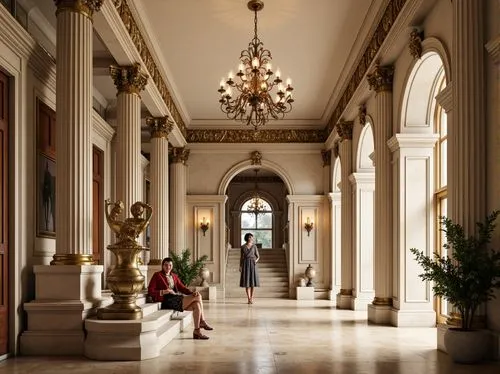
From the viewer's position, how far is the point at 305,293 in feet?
62.6

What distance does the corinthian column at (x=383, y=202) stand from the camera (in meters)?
11.3

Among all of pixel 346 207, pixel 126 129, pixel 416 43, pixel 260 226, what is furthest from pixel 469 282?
pixel 260 226

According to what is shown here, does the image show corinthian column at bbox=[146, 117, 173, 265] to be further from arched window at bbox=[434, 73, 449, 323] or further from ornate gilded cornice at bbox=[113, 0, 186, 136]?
arched window at bbox=[434, 73, 449, 323]

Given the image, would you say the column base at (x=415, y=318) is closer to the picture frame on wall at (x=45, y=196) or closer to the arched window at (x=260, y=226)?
the picture frame on wall at (x=45, y=196)

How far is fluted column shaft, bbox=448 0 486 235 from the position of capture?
702 centimetres

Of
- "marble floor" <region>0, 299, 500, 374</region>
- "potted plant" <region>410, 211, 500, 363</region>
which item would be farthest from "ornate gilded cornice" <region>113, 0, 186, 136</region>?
"potted plant" <region>410, 211, 500, 363</region>

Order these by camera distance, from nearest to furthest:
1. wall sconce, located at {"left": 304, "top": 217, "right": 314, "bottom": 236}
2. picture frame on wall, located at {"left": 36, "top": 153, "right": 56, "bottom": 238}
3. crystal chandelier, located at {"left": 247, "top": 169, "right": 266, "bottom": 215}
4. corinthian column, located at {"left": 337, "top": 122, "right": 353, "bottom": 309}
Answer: picture frame on wall, located at {"left": 36, "top": 153, "right": 56, "bottom": 238}, corinthian column, located at {"left": 337, "top": 122, "right": 353, "bottom": 309}, wall sconce, located at {"left": 304, "top": 217, "right": 314, "bottom": 236}, crystal chandelier, located at {"left": 247, "top": 169, "right": 266, "bottom": 215}

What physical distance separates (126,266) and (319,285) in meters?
12.8

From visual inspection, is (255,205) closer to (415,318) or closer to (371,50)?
(371,50)

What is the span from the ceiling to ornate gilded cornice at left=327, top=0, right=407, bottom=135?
21 cm

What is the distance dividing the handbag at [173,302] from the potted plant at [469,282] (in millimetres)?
4118

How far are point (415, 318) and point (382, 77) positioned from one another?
4135 mm

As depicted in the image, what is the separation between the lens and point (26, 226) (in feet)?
26.6

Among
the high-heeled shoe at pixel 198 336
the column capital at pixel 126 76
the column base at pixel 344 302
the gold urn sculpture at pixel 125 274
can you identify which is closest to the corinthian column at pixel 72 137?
the gold urn sculpture at pixel 125 274
